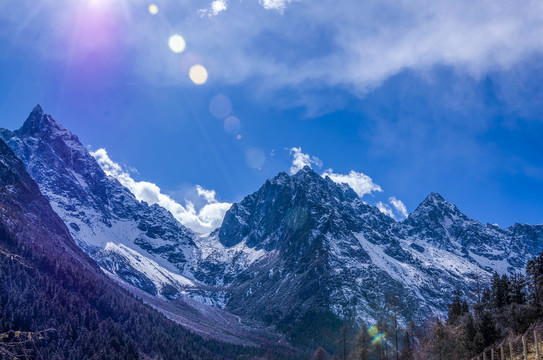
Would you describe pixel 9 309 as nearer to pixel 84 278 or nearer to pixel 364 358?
pixel 84 278

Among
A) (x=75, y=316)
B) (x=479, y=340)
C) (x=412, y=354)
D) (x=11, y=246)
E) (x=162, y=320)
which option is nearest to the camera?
(x=479, y=340)

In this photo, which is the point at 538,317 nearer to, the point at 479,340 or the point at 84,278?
the point at 479,340

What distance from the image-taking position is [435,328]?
55.3 metres

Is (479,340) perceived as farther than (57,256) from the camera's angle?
No

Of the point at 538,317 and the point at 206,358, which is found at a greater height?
the point at 538,317

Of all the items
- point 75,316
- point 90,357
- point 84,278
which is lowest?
point 90,357

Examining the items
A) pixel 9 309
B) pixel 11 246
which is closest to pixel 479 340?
pixel 9 309

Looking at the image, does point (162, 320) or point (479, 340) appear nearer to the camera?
point (479, 340)

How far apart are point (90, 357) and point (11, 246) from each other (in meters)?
60.6

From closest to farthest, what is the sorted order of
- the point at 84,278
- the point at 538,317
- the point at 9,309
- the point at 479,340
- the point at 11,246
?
1. the point at 538,317
2. the point at 479,340
3. the point at 9,309
4. the point at 11,246
5. the point at 84,278

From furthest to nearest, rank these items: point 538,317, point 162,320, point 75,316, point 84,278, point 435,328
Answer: point 162,320 < point 84,278 < point 75,316 < point 435,328 < point 538,317

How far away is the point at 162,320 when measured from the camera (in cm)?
18625

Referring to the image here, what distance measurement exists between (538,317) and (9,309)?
132277mm

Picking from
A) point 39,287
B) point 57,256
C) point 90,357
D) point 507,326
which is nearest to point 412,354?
point 507,326
